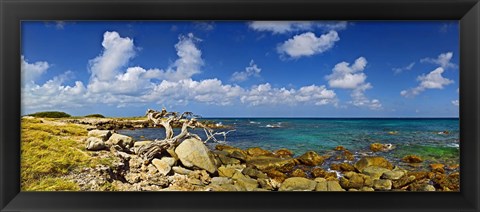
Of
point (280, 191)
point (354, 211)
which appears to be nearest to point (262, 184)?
point (280, 191)

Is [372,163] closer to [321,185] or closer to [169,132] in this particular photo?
[321,185]

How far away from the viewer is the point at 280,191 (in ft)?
4.68

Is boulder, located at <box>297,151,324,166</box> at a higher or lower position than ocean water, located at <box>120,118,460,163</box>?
lower

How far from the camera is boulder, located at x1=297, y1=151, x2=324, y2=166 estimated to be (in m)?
1.46

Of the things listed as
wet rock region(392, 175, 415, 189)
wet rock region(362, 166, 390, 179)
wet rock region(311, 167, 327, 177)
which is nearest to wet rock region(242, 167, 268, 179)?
wet rock region(311, 167, 327, 177)

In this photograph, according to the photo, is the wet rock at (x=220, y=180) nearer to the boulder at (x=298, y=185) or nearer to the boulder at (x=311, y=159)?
the boulder at (x=298, y=185)

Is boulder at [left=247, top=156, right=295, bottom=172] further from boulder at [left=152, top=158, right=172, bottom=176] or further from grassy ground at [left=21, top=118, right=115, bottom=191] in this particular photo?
grassy ground at [left=21, top=118, right=115, bottom=191]

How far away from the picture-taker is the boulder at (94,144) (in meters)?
1.45

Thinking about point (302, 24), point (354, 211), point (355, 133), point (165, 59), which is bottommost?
point (354, 211)

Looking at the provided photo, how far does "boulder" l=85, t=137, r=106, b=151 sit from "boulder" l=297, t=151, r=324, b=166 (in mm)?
914

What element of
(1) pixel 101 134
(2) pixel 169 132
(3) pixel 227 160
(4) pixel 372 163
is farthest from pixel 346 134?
(1) pixel 101 134

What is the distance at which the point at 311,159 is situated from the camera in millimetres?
1462
